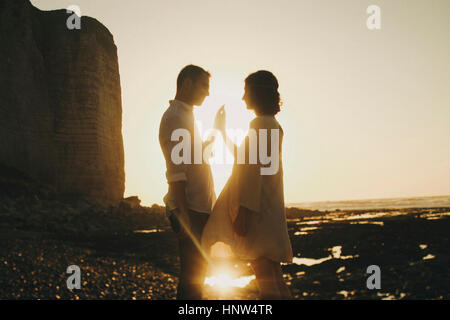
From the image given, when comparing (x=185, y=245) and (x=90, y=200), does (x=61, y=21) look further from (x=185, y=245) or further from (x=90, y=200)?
(x=185, y=245)

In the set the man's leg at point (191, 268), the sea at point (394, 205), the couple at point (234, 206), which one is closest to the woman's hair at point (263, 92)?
the couple at point (234, 206)

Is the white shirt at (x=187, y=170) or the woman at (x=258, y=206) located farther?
the white shirt at (x=187, y=170)

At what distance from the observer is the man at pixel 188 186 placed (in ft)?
9.97

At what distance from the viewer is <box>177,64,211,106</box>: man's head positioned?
3.29m

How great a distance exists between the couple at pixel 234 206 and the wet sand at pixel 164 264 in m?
4.32

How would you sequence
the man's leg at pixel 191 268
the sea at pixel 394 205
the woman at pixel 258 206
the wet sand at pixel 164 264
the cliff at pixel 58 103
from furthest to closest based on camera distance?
the sea at pixel 394 205 → the cliff at pixel 58 103 → the wet sand at pixel 164 264 → the man's leg at pixel 191 268 → the woman at pixel 258 206

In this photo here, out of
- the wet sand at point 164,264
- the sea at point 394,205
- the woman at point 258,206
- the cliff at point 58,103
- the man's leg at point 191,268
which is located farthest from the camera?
the sea at point 394,205

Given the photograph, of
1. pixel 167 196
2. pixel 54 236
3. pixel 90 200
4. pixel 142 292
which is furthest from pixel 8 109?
pixel 167 196

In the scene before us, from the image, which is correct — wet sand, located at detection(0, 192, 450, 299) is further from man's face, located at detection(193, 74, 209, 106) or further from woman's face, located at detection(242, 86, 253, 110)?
woman's face, located at detection(242, 86, 253, 110)

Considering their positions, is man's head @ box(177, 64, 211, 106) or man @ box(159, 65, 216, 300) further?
man's head @ box(177, 64, 211, 106)

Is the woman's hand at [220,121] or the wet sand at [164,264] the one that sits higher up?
the woman's hand at [220,121]

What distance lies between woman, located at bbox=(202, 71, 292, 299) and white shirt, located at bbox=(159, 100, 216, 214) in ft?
0.57

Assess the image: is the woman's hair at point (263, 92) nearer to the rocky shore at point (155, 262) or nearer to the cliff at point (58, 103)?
the rocky shore at point (155, 262)

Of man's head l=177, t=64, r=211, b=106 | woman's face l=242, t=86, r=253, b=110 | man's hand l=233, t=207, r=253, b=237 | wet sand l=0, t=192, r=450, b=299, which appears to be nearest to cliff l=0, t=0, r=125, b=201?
wet sand l=0, t=192, r=450, b=299
